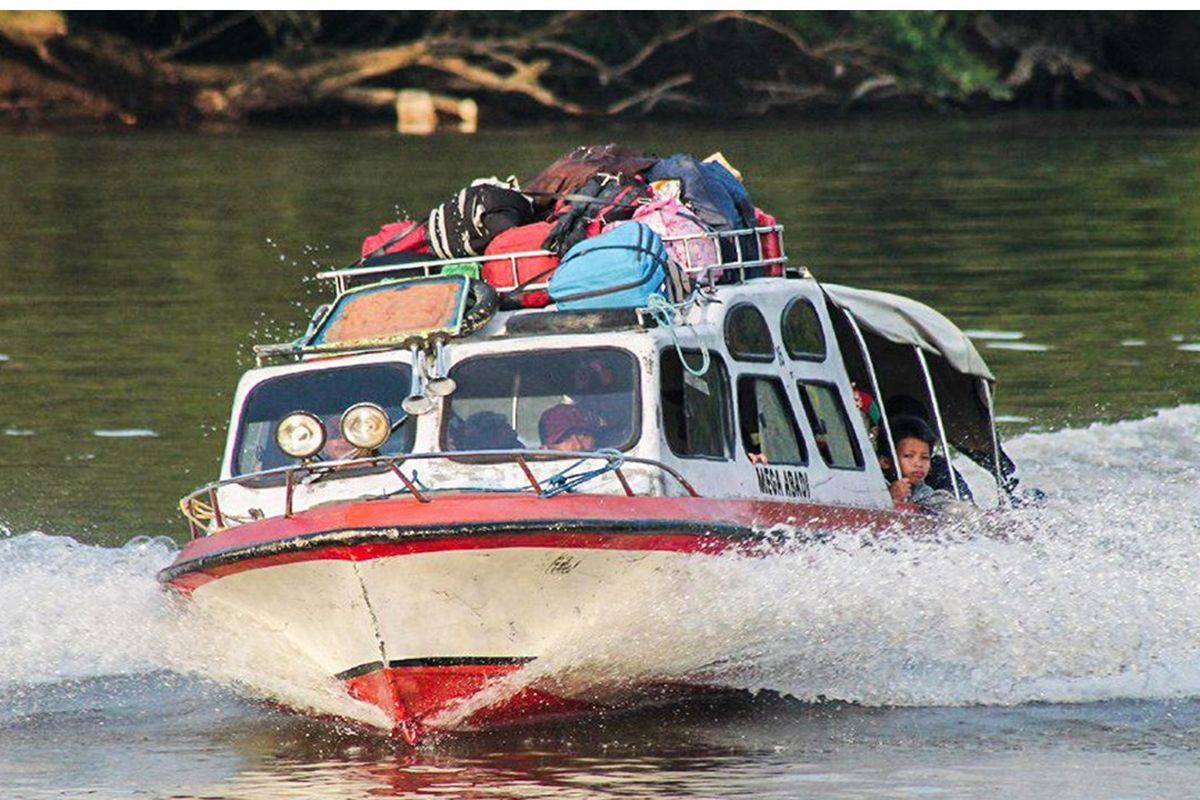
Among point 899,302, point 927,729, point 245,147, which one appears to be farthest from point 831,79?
point 927,729

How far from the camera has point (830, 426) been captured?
12.9m

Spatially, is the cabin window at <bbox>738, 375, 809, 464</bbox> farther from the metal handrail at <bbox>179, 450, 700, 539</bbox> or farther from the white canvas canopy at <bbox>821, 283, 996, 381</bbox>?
the white canvas canopy at <bbox>821, 283, 996, 381</bbox>

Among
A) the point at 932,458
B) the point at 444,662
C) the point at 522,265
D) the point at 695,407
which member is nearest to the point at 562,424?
the point at 695,407

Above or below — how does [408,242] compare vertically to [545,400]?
above

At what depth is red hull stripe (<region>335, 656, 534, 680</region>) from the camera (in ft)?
35.2

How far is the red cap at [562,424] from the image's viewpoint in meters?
11.4

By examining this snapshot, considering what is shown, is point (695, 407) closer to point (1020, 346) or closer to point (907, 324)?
point (907, 324)

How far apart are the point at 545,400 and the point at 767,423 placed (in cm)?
136

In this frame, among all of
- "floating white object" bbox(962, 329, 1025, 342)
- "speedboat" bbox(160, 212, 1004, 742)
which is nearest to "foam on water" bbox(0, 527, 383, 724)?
"speedboat" bbox(160, 212, 1004, 742)

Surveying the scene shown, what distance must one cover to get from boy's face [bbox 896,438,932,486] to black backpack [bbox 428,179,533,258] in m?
2.72

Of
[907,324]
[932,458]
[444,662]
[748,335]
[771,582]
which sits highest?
[907,324]

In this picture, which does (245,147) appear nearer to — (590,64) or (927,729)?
(590,64)

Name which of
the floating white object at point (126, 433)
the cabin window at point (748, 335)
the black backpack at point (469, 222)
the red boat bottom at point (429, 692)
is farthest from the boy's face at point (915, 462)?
the floating white object at point (126, 433)

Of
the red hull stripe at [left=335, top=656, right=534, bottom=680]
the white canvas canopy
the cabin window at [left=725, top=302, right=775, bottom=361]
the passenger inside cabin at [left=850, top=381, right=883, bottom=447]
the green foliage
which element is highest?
the green foliage
